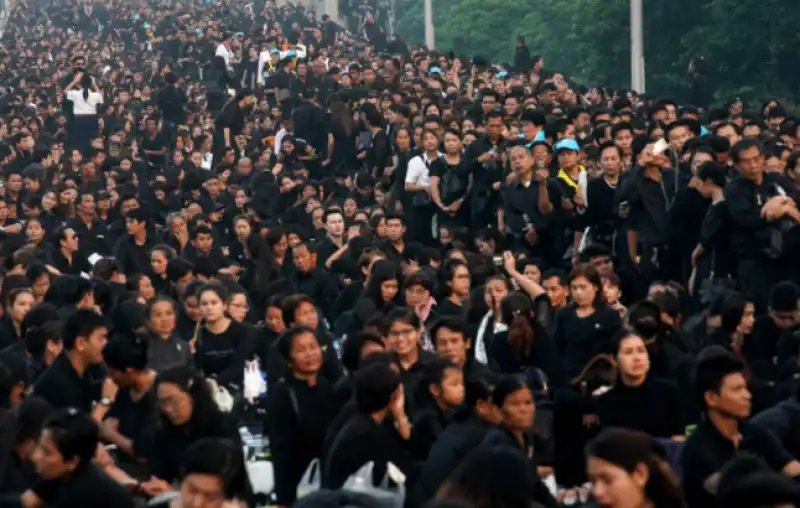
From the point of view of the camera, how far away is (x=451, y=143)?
66.6ft

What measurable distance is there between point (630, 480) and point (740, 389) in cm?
154

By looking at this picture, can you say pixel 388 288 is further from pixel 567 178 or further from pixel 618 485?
pixel 618 485

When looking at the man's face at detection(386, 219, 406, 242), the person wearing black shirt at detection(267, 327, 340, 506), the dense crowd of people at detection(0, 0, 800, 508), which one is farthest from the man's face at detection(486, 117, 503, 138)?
the person wearing black shirt at detection(267, 327, 340, 506)

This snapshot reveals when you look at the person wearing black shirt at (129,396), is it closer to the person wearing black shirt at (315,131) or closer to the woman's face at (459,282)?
the woman's face at (459,282)

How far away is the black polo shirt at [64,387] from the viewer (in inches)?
433

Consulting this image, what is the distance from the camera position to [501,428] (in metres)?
9.38

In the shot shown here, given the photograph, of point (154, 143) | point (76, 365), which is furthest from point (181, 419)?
point (154, 143)

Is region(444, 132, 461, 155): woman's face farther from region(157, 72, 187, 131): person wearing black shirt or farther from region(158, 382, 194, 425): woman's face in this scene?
region(157, 72, 187, 131): person wearing black shirt

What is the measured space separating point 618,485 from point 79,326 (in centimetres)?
476

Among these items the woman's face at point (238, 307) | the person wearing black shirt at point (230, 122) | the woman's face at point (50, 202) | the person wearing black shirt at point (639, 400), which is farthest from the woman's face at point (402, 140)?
the person wearing black shirt at point (639, 400)

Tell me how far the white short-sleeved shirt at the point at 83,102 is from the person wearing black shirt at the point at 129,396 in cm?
2360

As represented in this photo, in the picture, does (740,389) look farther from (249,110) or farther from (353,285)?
(249,110)

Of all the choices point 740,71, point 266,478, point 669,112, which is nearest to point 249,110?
point 740,71

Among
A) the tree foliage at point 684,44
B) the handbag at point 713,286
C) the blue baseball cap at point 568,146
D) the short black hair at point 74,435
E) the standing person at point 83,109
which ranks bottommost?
the short black hair at point 74,435
